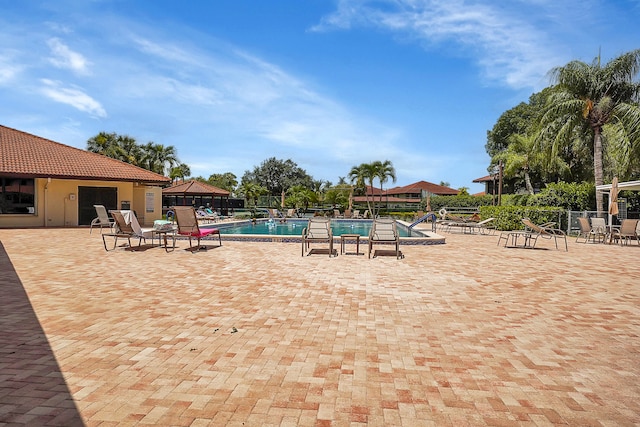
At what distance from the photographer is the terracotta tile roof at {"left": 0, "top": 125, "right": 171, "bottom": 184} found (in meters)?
A: 17.4

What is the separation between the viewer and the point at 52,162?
18.7 metres

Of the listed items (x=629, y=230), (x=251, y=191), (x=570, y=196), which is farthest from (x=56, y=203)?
(x=570, y=196)

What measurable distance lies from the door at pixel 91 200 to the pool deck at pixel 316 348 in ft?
43.6

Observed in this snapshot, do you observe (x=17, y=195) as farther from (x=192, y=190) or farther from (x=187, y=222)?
(x=187, y=222)

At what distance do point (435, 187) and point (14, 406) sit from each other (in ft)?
180

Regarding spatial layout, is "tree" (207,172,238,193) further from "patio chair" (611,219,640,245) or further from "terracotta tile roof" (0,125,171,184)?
"patio chair" (611,219,640,245)

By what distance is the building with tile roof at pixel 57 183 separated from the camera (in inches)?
689

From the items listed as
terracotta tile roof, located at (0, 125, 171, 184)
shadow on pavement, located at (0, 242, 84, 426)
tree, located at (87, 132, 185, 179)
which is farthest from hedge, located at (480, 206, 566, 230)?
tree, located at (87, 132, 185, 179)

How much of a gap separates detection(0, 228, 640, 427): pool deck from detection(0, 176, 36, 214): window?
44.1 ft

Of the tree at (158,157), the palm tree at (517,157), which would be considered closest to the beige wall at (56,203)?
the tree at (158,157)

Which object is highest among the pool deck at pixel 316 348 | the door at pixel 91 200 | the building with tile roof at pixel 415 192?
the building with tile roof at pixel 415 192

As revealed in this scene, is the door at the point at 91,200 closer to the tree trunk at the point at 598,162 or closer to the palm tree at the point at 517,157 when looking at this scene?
the tree trunk at the point at 598,162

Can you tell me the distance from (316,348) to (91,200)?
1981 centimetres

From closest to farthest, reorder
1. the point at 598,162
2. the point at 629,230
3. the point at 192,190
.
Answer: the point at 629,230, the point at 598,162, the point at 192,190
